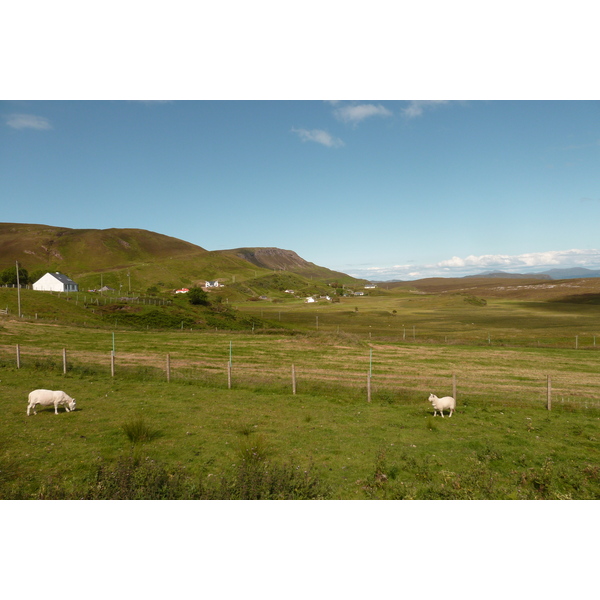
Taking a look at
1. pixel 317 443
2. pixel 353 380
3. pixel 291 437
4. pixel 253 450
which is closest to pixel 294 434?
pixel 291 437

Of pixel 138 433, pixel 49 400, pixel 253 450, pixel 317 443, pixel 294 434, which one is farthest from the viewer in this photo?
pixel 49 400

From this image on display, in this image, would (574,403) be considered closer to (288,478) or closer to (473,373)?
(473,373)

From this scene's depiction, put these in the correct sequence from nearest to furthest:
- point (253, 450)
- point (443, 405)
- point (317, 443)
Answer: point (253, 450), point (317, 443), point (443, 405)

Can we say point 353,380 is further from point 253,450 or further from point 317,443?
point 253,450

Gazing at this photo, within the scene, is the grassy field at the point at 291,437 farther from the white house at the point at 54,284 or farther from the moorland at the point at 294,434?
the white house at the point at 54,284

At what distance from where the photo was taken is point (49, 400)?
14.0 m

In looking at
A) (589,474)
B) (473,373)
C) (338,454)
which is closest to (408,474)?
(338,454)

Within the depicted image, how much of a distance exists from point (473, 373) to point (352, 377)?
1138 centimetres

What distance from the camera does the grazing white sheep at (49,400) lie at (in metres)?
13.8

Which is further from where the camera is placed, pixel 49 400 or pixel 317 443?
pixel 49 400

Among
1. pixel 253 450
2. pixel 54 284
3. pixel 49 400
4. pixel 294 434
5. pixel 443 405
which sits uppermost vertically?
pixel 54 284

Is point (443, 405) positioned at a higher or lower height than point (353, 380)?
higher

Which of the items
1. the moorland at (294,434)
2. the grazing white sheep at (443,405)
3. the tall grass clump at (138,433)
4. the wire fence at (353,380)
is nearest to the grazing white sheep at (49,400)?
the moorland at (294,434)

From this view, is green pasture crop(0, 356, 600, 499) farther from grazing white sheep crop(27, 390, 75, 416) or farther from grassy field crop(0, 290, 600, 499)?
grazing white sheep crop(27, 390, 75, 416)
